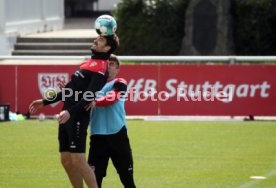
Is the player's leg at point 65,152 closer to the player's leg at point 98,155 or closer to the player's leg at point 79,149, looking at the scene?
the player's leg at point 79,149

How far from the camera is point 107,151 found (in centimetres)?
938

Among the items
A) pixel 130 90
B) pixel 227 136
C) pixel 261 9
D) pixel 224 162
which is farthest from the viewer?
pixel 261 9

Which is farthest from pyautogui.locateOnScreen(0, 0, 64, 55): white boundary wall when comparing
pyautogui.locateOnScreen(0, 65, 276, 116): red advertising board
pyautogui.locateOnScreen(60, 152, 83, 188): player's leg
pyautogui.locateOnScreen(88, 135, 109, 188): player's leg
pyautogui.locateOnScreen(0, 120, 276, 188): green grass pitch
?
pyautogui.locateOnScreen(60, 152, 83, 188): player's leg

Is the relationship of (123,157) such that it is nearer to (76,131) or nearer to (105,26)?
(76,131)

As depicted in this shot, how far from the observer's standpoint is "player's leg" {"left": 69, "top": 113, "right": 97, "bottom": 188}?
8891 millimetres

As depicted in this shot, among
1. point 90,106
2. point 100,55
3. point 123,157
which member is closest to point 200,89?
point 123,157

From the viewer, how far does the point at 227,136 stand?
643 inches

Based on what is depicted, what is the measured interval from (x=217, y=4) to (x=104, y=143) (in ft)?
64.3

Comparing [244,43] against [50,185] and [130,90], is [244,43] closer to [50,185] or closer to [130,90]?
[130,90]

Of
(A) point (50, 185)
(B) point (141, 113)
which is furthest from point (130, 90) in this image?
(A) point (50, 185)

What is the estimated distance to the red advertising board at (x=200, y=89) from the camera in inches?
762

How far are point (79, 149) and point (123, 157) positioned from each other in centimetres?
67

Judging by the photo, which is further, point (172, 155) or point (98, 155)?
point (172, 155)

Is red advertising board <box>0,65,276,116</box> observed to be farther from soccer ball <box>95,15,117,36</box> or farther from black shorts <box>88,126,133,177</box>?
soccer ball <box>95,15,117,36</box>
